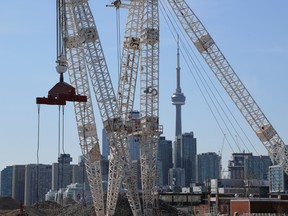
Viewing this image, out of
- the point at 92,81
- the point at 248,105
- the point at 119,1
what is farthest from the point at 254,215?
the point at 119,1

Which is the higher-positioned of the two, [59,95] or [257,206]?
[59,95]

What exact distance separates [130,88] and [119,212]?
106 feet

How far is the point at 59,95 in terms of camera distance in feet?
206

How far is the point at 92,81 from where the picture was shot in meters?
91.8

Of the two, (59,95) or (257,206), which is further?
(257,206)

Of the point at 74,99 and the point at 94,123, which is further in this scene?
the point at 94,123

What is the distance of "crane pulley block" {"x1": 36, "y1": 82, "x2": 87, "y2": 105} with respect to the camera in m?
62.9

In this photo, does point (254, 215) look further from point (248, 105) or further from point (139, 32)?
point (139, 32)

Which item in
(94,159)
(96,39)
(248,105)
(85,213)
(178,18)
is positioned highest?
(178,18)

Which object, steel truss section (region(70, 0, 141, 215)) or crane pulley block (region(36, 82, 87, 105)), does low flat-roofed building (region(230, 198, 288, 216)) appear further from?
crane pulley block (region(36, 82, 87, 105))

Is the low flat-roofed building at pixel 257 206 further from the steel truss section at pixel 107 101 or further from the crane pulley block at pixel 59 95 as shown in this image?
the crane pulley block at pixel 59 95

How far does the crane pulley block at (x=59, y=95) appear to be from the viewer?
6291cm

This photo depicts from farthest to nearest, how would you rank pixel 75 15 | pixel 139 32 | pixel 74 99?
pixel 139 32 < pixel 75 15 < pixel 74 99

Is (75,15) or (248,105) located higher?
(75,15)
